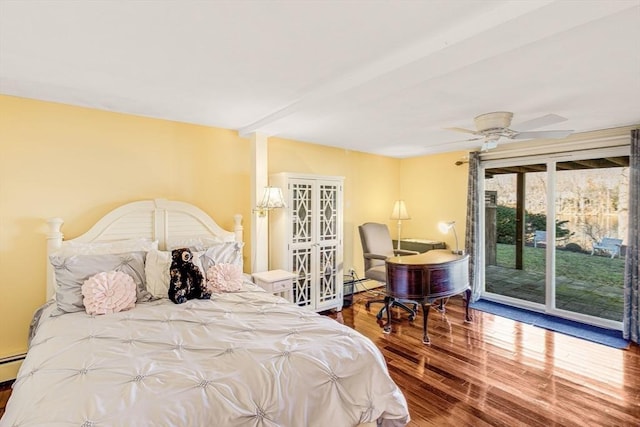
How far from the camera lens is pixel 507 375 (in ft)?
8.67

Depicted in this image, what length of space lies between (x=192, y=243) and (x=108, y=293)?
0.87 metres

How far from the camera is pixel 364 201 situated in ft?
17.1

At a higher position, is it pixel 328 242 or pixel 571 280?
pixel 328 242

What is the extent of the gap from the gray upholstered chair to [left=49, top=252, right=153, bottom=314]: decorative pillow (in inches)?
98.9

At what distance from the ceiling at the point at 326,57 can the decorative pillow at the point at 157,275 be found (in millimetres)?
1367

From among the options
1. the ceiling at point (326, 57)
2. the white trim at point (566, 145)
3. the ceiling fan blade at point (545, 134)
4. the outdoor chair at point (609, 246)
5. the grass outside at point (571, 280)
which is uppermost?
the ceiling at point (326, 57)

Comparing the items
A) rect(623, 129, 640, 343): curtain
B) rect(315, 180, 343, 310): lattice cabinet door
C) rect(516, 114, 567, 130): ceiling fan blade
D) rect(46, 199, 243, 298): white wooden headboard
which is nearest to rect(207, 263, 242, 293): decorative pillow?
rect(46, 199, 243, 298): white wooden headboard

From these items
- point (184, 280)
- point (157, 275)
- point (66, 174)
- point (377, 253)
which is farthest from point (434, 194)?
point (66, 174)

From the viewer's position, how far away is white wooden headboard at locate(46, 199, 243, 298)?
265 centimetres

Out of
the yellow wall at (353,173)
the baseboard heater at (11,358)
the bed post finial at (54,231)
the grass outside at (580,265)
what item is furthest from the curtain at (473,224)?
the baseboard heater at (11,358)

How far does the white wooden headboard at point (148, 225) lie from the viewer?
2.65 metres

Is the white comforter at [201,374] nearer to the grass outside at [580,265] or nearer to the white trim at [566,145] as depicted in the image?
the grass outside at [580,265]

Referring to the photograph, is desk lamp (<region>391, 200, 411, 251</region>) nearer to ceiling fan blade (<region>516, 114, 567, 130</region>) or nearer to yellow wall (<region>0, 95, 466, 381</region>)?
yellow wall (<region>0, 95, 466, 381</region>)

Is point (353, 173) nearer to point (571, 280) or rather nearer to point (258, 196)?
point (258, 196)
